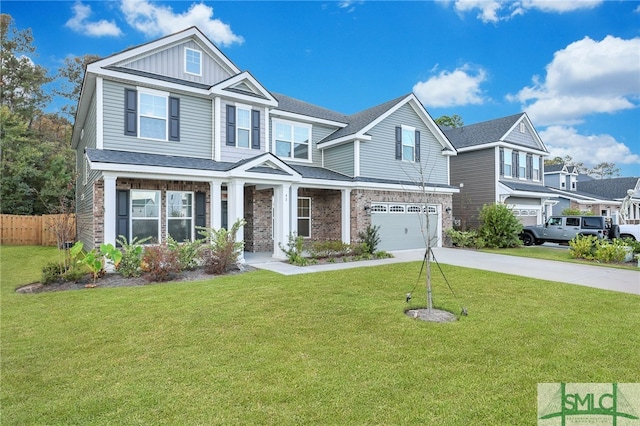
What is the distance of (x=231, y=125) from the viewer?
13.1 m

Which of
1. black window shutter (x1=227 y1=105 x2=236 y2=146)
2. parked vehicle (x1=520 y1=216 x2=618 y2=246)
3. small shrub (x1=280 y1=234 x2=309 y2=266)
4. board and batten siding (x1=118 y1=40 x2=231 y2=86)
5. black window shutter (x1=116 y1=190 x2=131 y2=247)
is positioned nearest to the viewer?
black window shutter (x1=116 y1=190 x2=131 y2=247)

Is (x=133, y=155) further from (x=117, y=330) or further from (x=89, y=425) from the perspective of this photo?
(x=89, y=425)

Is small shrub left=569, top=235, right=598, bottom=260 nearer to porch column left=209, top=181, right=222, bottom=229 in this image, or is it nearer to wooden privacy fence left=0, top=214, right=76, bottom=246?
porch column left=209, top=181, right=222, bottom=229

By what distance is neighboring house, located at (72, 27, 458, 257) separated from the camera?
11000 millimetres

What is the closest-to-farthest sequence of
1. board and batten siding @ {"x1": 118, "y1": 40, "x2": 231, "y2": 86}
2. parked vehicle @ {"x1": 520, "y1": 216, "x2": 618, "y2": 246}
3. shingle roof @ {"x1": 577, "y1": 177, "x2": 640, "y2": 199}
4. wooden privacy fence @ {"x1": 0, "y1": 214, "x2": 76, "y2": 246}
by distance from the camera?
board and batten siding @ {"x1": 118, "y1": 40, "x2": 231, "y2": 86}, parked vehicle @ {"x1": 520, "y1": 216, "x2": 618, "y2": 246}, wooden privacy fence @ {"x1": 0, "y1": 214, "x2": 76, "y2": 246}, shingle roof @ {"x1": 577, "y1": 177, "x2": 640, "y2": 199}

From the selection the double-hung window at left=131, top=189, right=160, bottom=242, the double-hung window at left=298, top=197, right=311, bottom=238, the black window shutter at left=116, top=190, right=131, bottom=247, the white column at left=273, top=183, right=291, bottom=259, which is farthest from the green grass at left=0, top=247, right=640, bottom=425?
the double-hung window at left=298, top=197, right=311, bottom=238

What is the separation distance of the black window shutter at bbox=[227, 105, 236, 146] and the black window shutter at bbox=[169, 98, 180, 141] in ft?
5.90

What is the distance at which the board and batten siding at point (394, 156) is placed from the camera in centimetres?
1602

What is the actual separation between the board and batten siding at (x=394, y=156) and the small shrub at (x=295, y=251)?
5086 millimetres

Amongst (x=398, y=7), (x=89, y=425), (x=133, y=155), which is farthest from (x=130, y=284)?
(x=398, y=7)

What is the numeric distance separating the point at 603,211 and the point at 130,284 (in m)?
36.2

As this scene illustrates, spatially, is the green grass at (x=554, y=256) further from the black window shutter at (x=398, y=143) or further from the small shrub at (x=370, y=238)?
the black window shutter at (x=398, y=143)

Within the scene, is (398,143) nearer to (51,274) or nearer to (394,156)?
(394,156)

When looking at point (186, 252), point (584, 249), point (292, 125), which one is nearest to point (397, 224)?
point (292, 125)
